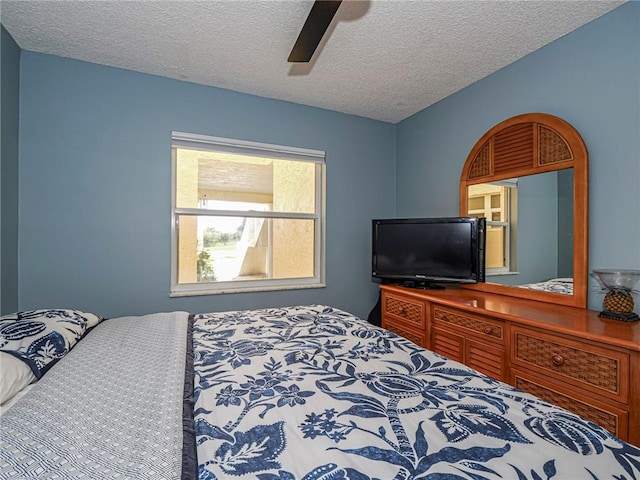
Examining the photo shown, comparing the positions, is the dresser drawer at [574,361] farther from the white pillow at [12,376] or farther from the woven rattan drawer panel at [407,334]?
the white pillow at [12,376]

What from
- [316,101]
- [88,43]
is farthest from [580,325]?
[88,43]

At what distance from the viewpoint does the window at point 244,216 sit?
2.70 metres

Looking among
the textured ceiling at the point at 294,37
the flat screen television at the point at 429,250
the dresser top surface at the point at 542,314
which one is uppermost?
the textured ceiling at the point at 294,37

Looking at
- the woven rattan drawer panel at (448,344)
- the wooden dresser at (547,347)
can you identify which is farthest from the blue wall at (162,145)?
the woven rattan drawer panel at (448,344)

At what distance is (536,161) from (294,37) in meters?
1.85

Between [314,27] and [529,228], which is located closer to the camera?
[314,27]

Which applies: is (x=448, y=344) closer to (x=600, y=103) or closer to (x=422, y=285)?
(x=422, y=285)

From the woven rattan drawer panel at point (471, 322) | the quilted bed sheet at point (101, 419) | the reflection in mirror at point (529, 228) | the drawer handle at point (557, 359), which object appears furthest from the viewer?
the reflection in mirror at point (529, 228)

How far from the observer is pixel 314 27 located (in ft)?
4.47

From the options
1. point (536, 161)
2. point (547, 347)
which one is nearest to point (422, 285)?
point (547, 347)

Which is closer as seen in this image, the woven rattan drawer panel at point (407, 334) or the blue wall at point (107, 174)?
the blue wall at point (107, 174)

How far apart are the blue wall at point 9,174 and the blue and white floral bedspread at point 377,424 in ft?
5.43

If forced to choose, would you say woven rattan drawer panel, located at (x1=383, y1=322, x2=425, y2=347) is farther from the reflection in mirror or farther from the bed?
the bed

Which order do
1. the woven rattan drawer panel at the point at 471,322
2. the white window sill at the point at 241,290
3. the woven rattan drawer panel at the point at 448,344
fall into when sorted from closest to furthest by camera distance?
1. the woven rattan drawer panel at the point at 471,322
2. the woven rattan drawer panel at the point at 448,344
3. the white window sill at the point at 241,290
